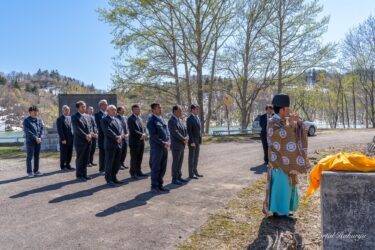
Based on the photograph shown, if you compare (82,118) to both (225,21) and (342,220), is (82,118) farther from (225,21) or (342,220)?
(225,21)

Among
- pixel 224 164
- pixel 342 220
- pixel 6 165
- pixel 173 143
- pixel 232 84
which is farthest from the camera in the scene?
pixel 232 84

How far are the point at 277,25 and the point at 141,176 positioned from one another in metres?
20.8

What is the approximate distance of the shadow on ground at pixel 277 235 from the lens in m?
4.00

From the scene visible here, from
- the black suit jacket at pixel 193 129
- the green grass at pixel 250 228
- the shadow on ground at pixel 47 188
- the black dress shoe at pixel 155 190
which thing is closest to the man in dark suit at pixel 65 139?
the shadow on ground at pixel 47 188

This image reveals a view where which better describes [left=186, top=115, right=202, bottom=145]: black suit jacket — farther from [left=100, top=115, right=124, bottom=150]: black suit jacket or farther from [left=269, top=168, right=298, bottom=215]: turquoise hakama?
[left=269, top=168, right=298, bottom=215]: turquoise hakama

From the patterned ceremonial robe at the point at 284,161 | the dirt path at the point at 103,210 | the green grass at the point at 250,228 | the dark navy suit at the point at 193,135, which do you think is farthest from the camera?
the dark navy suit at the point at 193,135

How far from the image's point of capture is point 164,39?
24344 mm

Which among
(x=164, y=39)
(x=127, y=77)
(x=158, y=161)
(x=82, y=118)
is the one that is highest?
(x=164, y=39)

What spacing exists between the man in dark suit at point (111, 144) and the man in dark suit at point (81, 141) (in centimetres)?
103

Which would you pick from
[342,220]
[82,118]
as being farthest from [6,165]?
[342,220]

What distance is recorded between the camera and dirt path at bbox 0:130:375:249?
4.88m

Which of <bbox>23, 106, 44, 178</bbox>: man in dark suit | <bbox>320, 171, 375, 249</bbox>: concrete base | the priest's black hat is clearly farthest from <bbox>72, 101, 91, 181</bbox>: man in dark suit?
<bbox>320, 171, 375, 249</bbox>: concrete base

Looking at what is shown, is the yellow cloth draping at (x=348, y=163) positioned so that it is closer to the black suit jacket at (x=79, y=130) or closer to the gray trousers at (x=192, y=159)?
the gray trousers at (x=192, y=159)

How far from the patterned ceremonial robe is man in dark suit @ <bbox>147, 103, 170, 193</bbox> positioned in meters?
2.95
